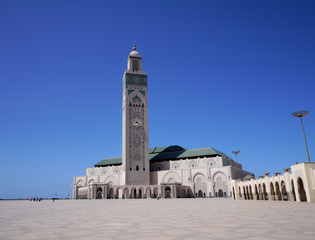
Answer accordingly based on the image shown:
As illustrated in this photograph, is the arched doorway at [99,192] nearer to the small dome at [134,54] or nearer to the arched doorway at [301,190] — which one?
the small dome at [134,54]

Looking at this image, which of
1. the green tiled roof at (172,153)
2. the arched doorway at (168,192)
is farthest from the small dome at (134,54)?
→ the arched doorway at (168,192)

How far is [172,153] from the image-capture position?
246 feet

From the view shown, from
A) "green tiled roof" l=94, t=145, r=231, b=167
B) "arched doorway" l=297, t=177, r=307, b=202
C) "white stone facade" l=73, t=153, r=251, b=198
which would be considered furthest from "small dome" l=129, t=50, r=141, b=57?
"arched doorway" l=297, t=177, r=307, b=202

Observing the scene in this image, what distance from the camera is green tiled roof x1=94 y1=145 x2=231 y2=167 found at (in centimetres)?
6928

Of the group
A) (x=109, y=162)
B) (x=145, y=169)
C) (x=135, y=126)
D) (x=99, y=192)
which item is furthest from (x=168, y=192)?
(x=109, y=162)

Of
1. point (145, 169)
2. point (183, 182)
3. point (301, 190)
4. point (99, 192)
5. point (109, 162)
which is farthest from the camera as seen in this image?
point (109, 162)

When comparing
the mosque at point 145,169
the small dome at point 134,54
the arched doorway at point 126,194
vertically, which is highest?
the small dome at point 134,54

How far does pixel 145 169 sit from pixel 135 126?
39.1 feet

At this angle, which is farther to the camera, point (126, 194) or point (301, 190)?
point (126, 194)

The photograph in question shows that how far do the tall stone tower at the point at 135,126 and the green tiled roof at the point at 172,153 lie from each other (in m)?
8.06

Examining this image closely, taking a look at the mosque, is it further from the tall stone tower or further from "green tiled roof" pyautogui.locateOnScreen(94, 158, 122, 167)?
"green tiled roof" pyautogui.locateOnScreen(94, 158, 122, 167)

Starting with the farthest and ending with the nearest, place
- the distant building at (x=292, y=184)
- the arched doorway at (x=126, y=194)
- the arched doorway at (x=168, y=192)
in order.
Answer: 1. the arched doorway at (x=168, y=192)
2. the arched doorway at (x=126, y=194)
3. the distant building at (x=292, y=184)

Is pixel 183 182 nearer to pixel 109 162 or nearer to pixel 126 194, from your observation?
pixel 126 194

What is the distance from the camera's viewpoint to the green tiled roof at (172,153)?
69281mm
